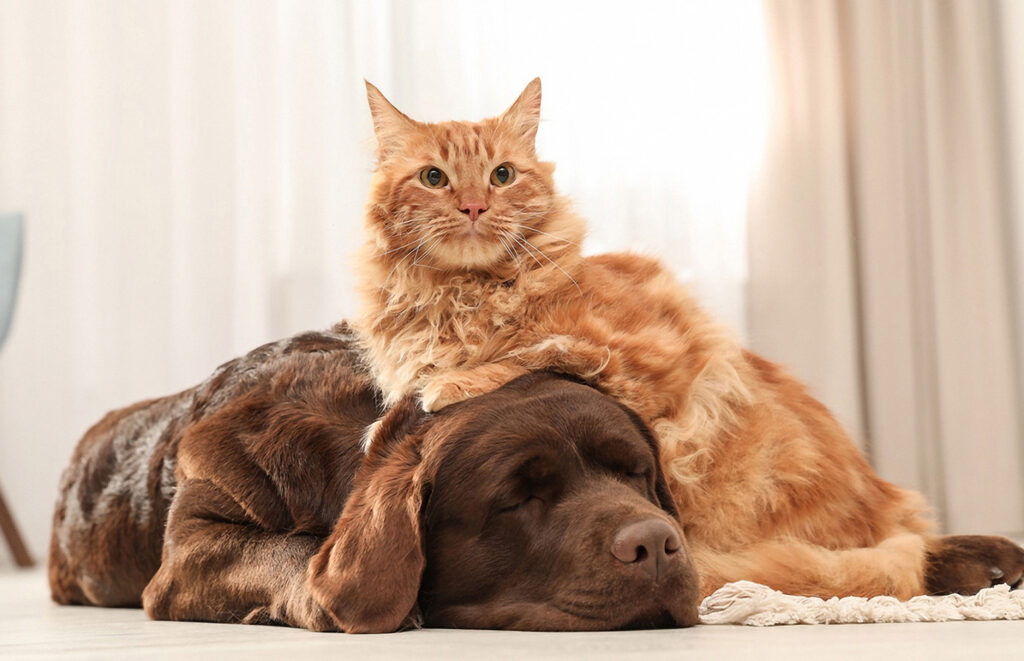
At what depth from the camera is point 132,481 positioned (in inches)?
94.4

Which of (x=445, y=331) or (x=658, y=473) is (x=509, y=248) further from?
(x=658, y=473)

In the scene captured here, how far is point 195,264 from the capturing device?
499 cm

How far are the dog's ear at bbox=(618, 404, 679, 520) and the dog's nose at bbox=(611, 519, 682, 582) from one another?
24 centimetres

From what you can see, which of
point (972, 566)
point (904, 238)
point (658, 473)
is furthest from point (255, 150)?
point (972, 566)

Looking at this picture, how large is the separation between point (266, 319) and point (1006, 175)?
3358mm

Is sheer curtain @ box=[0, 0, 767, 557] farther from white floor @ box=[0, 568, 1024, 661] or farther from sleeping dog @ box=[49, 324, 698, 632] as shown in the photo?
white floor @ box=[0, 568, 1024, 661]

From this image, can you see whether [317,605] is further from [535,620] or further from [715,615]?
[715,615]

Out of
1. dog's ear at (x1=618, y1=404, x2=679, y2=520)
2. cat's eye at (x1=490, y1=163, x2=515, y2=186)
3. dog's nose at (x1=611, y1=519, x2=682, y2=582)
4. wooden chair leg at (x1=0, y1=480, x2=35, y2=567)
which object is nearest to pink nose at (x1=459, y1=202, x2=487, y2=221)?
cat's eye at (x1=490, y1=163, x2=515, y2=186)

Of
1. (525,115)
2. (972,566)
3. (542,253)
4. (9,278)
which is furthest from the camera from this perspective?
(9,278)

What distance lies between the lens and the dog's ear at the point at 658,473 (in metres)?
1.79

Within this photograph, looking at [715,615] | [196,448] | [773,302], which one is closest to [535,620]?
[715,615]

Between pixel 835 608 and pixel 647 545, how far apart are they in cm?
33

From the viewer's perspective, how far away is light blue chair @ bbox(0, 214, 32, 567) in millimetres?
4414

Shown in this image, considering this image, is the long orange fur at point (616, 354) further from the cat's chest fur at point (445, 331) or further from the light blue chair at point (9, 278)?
the light blue chair at point (9, 278)
